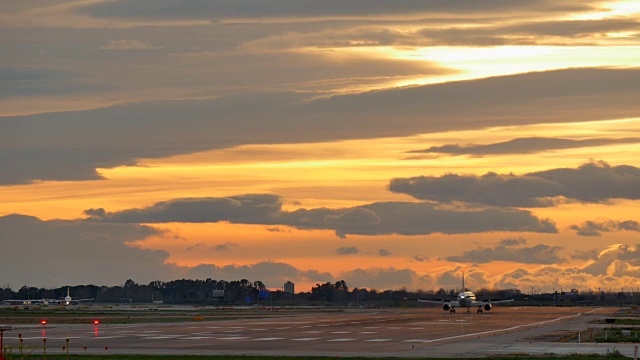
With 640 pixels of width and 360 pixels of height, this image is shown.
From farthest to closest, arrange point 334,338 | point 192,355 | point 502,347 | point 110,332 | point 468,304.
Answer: point 468,304, point 110,332, point 334,338, point 502,347, point 192,355

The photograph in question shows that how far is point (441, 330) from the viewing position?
107m

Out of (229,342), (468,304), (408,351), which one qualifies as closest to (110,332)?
(229,342)

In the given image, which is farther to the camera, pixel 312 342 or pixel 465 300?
pixel 465 300

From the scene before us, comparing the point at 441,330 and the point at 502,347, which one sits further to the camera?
the point at 441,330

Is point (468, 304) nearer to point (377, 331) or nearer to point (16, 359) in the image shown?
point (377, 331)

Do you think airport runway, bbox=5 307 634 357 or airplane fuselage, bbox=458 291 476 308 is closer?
airport runway, bbox=5 307 634 357

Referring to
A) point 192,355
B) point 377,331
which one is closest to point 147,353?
point 192,355

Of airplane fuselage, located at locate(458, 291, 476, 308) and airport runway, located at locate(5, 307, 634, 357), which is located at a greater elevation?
airplane fuselage, located at locate(458, 291, 476, 308)

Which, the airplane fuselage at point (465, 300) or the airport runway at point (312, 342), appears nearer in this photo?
the airport runway at point (312, 342)

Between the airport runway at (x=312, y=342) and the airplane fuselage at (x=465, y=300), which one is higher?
the airplane fuselage at (x=465, y=300)

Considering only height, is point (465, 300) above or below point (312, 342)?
above

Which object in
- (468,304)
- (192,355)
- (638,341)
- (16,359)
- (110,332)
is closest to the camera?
(16,359)

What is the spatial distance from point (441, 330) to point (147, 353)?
146 feet

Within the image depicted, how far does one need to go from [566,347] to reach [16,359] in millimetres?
39759
